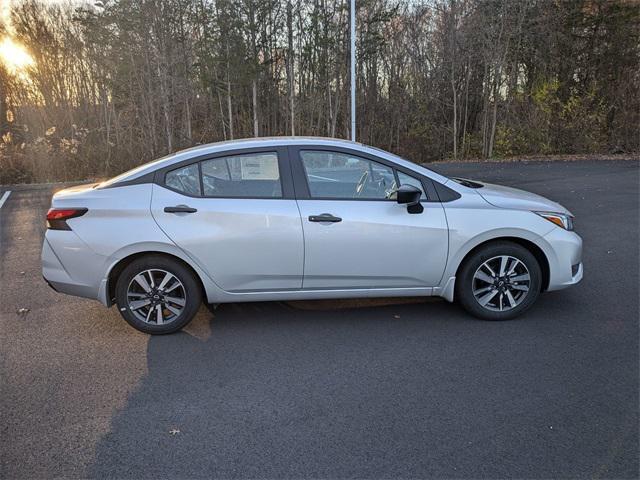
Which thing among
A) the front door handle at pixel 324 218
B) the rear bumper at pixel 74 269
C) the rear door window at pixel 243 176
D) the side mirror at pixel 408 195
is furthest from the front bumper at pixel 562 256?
the rear bumper at pixel 74 269

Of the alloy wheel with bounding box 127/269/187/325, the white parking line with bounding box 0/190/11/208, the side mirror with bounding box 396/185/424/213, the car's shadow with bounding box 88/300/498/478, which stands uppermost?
the side mirror with bounding box 396/185/424/213

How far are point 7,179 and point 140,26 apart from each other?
5.71 m

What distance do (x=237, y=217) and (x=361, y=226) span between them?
97 centimetres

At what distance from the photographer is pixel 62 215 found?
4062mm

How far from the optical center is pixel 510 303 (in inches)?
170

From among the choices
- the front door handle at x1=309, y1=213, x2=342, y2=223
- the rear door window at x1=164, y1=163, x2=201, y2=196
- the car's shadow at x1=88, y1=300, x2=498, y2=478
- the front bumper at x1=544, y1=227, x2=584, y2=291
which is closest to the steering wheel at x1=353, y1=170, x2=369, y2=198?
the front door handle at x1=309, y1=213, x2=342, y2=223

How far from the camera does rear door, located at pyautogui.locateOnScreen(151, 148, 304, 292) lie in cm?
402

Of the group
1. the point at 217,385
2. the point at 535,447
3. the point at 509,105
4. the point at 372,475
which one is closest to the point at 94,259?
the point at 217,385

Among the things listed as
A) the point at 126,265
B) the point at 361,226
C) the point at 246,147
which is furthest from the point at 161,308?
the point at 361,226

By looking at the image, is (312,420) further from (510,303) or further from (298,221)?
(510,303)

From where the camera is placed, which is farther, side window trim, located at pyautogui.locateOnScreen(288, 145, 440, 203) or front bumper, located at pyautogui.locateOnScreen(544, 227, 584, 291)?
front bumper, located at pyautogui.locateOnScreen(544, 227, 584, 291)

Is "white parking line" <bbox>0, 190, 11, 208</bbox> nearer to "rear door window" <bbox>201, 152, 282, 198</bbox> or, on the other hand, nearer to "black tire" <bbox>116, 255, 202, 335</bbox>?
"black tire" <bbox>116, 255, 202, 335</bbox>

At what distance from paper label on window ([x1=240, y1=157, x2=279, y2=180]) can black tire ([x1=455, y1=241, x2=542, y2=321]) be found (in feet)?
5.79

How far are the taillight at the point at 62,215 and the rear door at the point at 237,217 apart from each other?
603 millimetres
